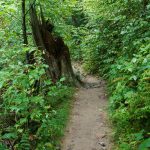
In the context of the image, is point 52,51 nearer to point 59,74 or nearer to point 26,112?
point 59,74

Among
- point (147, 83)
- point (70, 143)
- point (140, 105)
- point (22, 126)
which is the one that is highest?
point (147, 83)

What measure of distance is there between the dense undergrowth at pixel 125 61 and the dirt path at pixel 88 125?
1.20 feet

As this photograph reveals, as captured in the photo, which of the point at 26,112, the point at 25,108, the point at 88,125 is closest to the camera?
the point at 25,108

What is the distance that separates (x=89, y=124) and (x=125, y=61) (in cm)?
246

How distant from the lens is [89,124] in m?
8.09

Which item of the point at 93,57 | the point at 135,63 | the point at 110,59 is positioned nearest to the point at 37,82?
the point at 135,63

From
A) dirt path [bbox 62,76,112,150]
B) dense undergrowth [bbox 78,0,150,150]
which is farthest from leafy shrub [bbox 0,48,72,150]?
dense undergrowth [bbox 78,0,150,150]

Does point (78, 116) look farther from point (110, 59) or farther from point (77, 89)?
point (110, 59)

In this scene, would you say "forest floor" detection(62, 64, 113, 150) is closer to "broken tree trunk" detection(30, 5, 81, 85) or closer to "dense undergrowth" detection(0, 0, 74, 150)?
"dense undergrowth" detection(0, 0, 74, 150)

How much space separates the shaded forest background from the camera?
5996mm

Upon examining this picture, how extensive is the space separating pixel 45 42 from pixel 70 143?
226 inches

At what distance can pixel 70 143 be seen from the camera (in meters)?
6.95

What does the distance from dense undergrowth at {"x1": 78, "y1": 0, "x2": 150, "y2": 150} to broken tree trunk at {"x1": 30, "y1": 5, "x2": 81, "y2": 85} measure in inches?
78.5

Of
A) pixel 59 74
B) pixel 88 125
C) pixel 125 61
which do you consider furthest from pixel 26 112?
pixel 59 74
